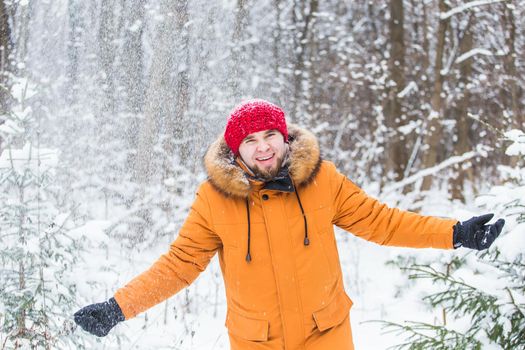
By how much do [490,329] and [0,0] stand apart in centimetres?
1101

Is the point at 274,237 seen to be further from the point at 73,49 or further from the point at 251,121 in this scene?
the point at 73,49

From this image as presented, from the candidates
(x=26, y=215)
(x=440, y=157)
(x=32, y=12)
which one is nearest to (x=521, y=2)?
(x=440, y=157)

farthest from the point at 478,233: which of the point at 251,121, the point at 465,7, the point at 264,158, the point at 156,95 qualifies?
the point at 465,7

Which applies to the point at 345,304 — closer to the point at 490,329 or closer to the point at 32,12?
the point at 490,329

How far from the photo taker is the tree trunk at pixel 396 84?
12602 millimetres

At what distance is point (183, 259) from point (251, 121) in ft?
2.36

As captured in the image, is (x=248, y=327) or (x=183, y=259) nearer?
(x=248, y=327)

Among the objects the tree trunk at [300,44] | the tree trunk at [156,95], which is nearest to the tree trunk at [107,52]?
the tree trunk at [156,95]

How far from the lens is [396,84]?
1263 centimetres

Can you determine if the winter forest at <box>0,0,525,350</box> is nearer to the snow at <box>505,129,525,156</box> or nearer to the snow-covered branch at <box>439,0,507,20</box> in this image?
the snow-covered branch at <box>439,0,507,20</box>

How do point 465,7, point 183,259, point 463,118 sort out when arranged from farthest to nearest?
1. point 463,118
2. point 465,7
3. point 183,259

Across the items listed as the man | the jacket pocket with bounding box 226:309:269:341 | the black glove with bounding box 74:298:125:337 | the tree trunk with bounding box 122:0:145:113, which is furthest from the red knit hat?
the tree trunk with bounding box 122:0:145:113

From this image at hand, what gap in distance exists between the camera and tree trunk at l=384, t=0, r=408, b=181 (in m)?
12.6

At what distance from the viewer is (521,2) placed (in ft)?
36.7
